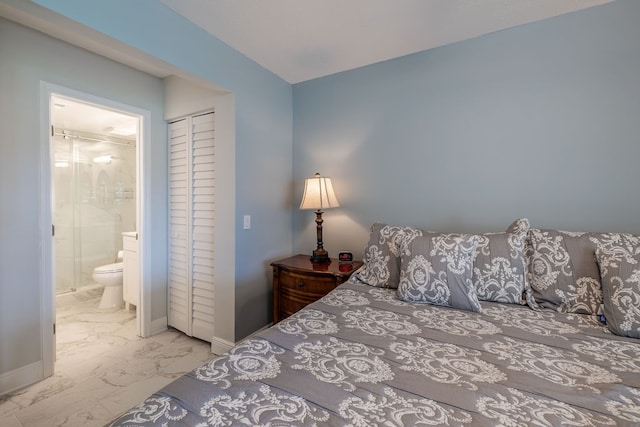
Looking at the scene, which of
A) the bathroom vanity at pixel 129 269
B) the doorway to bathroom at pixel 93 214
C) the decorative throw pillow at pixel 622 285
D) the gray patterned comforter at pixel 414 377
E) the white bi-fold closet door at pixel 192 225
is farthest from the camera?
the doorway to bathroom at pixel 93 214

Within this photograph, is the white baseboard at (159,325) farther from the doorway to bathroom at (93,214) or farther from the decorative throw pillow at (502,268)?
the decorative throw pillow at (502,268)

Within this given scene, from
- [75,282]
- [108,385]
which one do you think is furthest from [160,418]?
[75,282]

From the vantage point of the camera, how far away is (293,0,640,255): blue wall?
1.65m

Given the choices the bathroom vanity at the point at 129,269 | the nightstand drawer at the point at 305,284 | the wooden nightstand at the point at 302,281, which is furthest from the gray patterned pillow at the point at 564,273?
the bathroom vanity at the point at 129,269

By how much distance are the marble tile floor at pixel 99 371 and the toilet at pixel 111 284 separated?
0.23m

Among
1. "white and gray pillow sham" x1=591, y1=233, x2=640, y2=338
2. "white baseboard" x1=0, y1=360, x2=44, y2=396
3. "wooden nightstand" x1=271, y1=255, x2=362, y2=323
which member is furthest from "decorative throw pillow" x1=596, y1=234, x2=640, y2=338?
"white baseboard" x1=0, y1=360, x2=44, y2=396

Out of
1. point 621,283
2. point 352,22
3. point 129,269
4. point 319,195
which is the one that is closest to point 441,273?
point 621,283

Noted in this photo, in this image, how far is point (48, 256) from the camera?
2004 millimetres

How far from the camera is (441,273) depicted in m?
1.45

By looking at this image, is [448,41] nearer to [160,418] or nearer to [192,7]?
[192,7]

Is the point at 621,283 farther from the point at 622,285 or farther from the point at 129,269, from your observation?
the point at 129,269

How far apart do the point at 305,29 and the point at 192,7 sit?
709mm

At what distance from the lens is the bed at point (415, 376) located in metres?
0.69

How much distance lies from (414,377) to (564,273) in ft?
3.61
